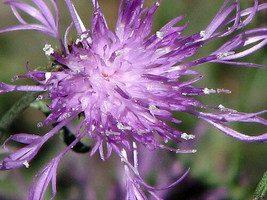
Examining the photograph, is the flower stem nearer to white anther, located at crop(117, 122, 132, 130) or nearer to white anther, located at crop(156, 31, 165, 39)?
white anther, located at crop(117, 122, 132, 130)

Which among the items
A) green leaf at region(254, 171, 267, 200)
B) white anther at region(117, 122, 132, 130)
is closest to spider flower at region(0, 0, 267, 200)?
white anther at region(117, 122, 132, 130)

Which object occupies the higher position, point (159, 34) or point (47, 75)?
point (47, 75)

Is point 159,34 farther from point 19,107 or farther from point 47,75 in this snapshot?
point 19,107

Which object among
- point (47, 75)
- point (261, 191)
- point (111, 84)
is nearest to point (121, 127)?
point (111, 84)

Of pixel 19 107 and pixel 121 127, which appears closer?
pixel 121 127

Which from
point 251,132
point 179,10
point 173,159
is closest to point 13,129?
point 173,159

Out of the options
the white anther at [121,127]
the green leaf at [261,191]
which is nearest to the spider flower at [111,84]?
the white anther at [121,127]

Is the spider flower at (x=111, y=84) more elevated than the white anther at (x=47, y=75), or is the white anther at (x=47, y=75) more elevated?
the white anther at (x=47, y=75)

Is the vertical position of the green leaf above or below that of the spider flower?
below

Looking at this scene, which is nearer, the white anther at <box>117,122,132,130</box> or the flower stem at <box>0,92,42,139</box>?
the white anther at <box>117,122,132,130</box>

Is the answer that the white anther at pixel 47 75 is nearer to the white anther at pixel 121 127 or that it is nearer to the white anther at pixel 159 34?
the white anther at pixel 121 127

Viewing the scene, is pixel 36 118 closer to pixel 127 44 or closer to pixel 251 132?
pixel 251 132
